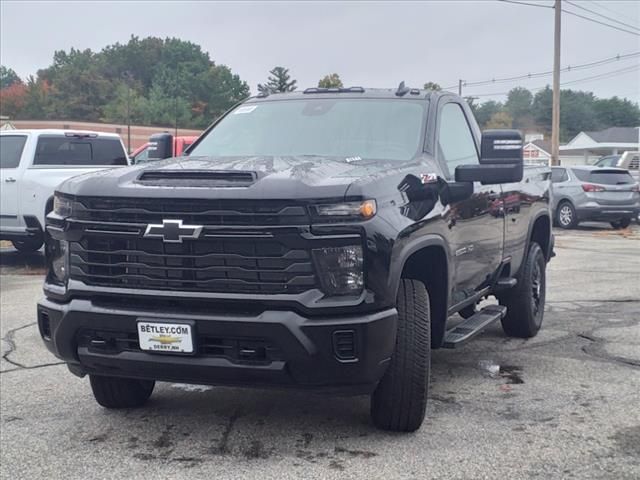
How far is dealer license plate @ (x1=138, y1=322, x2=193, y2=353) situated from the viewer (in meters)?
4.19

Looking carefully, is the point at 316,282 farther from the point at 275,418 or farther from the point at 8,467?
the point at 8,467

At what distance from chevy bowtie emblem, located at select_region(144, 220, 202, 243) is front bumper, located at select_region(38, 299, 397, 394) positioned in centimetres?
38

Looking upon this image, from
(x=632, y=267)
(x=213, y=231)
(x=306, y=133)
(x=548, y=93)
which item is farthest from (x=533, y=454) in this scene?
(x=548, y=93)

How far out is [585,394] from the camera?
5523 millimetres

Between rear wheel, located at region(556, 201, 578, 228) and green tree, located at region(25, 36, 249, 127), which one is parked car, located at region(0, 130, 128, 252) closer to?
rear wheel, located at region(556, 201, 578, 228)

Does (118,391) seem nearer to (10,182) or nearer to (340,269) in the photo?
(340,269)

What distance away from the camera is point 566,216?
20766 millimetres

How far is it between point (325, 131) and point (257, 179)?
1499 millimetres

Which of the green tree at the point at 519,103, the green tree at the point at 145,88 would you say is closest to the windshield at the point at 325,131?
the green tree at the point at 145,88

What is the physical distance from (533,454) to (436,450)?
1.63ft

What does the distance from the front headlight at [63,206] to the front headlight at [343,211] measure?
4.61 ft

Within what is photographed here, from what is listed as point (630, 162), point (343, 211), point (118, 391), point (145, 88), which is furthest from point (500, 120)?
point (343, 211)

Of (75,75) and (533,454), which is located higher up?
(75,75)

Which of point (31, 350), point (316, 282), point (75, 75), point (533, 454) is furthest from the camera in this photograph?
point (75, 75)
